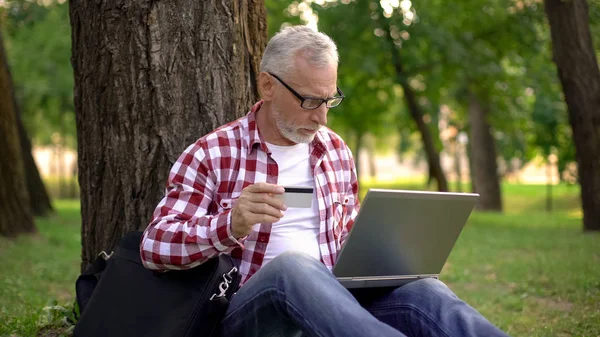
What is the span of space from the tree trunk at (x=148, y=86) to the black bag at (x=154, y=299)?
0.77 m

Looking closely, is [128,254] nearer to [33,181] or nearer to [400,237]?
[400,237]

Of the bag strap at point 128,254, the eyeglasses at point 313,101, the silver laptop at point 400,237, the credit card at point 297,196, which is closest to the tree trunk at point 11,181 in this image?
the bag strap at point 128,254

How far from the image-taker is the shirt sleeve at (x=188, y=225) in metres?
2.80

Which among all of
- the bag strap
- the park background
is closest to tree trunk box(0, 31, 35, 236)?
the park background

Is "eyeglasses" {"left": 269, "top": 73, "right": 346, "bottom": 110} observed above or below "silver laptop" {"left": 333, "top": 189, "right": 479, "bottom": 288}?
above

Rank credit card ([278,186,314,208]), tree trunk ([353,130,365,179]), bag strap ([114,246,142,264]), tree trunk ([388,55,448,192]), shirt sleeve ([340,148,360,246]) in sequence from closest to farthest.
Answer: credit card ([278,186,314,208]) → bag strap ([114,246,142,264]) → shirt sleeve ([340,148,360,246]) → tree trunk ([388,55,448,192]) → tree trunk ([353,130,365,179])

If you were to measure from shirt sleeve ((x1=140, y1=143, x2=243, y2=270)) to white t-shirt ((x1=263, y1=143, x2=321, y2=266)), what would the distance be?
185 millimetres

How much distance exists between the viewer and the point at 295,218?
3.25m

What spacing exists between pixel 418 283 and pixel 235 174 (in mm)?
894

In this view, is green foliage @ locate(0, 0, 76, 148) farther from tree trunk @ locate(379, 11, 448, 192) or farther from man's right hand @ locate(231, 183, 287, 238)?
man's right hand @ locate(231, 183, 287, 238)

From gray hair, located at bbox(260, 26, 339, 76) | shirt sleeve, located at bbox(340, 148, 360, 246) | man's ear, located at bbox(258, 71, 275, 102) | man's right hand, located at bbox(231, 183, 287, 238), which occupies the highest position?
gray hair, located at bbox(260, 26, 339, 76)

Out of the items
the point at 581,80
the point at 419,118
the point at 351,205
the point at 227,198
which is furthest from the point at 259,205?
the point at 419,118

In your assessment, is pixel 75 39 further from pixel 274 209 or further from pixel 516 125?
pixel 516 125

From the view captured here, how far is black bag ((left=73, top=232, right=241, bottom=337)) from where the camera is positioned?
284 cm
